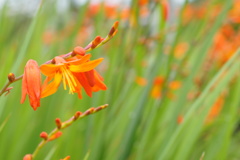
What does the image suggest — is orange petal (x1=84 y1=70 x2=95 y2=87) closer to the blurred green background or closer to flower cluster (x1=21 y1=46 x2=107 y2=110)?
flower cluster (x1=21 y1=46 x2=107 y2=110)

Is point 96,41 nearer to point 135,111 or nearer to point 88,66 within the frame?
point 88,66

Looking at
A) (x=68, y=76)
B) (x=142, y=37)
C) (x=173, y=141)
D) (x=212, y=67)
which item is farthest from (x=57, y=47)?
(x=68, y=76)

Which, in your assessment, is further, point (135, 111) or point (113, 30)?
point (135, 111)

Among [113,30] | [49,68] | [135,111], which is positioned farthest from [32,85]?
[135,111]

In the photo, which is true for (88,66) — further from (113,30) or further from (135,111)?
(135,111)

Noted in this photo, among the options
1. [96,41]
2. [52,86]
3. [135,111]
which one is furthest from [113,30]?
[135,111]

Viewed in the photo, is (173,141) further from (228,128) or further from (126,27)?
(126,27)
